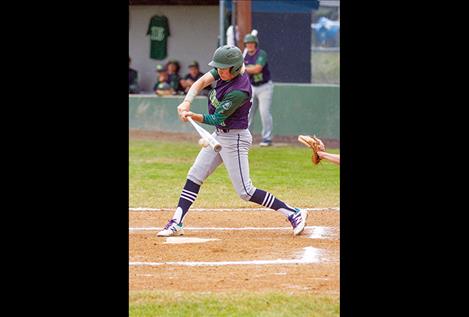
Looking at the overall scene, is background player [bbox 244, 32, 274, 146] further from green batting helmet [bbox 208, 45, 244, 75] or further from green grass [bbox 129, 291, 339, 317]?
green grass [bbox 129, 291, 339, 317]

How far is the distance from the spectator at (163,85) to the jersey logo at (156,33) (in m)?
1.18

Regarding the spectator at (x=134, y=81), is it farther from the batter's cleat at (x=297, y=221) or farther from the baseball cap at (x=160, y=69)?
the batter's cleat at (x=297, y=221)

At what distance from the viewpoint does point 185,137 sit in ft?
63.0

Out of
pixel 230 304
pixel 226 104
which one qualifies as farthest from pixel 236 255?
pixel 230 304

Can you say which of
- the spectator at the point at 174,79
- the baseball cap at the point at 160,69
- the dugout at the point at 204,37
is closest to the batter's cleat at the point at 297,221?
the spectator at the point at 174,79

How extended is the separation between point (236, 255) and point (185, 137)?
1077cm

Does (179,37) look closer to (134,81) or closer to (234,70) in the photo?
(134,81)

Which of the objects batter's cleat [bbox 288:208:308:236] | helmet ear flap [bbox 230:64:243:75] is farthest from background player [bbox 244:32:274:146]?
helmet ear flap [bbox 230:64:243:75]

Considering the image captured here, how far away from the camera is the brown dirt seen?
18625mm

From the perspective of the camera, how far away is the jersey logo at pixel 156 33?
21.9 metres

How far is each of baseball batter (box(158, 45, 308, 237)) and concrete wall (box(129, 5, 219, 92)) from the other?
12762 mm
